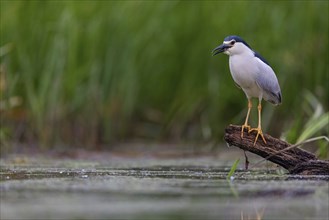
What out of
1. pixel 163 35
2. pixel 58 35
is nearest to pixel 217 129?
pixel 163 35

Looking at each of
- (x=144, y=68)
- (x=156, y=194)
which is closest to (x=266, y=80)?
(x=156, y=194)

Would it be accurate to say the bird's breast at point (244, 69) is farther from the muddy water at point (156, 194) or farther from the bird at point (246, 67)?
the muddy water at point (156, 194)

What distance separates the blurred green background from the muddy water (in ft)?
6.78

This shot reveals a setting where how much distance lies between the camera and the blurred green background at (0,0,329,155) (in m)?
8.94

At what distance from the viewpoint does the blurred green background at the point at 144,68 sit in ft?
29.3

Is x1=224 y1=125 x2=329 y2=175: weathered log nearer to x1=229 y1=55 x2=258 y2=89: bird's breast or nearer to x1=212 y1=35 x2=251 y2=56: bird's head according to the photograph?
x1=229 y1=55 x2=258 y2=89: bird's breast

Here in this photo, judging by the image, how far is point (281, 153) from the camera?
20.3 ft

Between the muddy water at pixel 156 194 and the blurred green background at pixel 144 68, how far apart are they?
2067 millimetres

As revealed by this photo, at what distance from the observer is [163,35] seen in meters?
10.1

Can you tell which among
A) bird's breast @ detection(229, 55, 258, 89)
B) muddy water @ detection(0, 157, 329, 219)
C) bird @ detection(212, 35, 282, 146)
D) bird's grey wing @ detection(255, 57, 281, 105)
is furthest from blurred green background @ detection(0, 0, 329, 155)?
muddy water @ detection(0, 157, 329, 219)

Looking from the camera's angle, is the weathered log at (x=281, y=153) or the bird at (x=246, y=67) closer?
the weathered log at (x=281, y=153)

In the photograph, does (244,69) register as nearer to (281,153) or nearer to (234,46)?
(234,46)

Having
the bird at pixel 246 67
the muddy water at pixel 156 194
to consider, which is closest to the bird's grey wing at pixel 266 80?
the bird at pixel 246 67

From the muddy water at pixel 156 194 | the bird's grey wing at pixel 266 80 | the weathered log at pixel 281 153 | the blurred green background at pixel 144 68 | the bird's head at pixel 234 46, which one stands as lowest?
the muddy water at pixel 156 194
